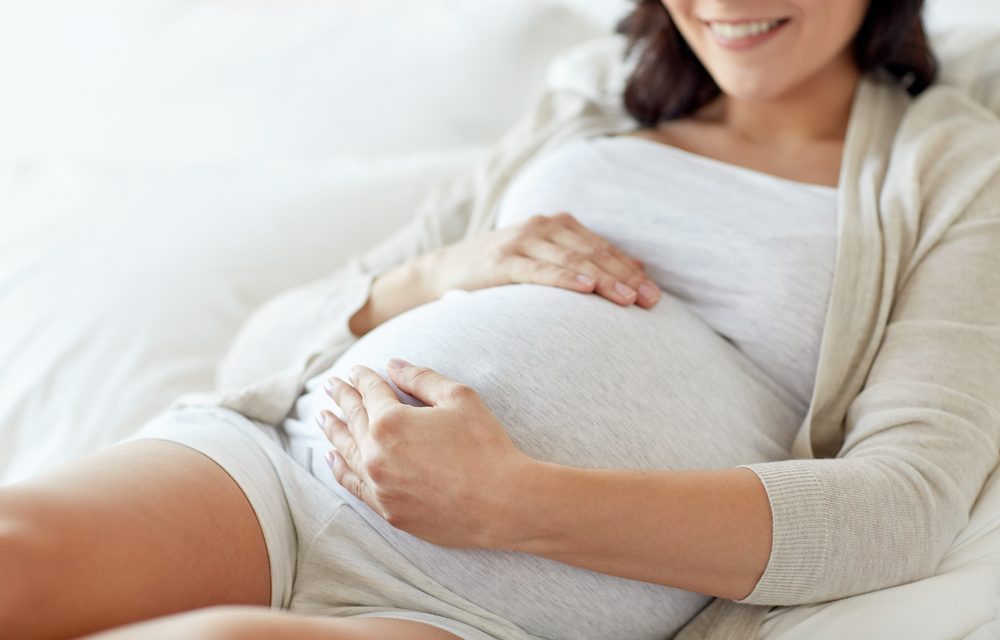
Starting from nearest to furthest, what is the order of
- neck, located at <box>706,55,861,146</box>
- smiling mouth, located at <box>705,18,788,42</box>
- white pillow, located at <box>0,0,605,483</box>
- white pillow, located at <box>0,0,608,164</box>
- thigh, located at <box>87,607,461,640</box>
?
thigh, located at <box>87,607,461,640</box> → smiling mouth, located at <box>705,18,788,42</box> → neck, located at <box>706,55,861,146</box> → white pillow, located at <box>0,0,605,483</box> → white pillow, located at <box>0,0,608,164</box>

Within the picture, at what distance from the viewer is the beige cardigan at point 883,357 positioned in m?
0.90

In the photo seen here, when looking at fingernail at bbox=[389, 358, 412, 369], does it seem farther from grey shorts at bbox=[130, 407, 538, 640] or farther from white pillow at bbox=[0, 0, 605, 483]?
white pillow at bbox=[0, 0, 605, 483]

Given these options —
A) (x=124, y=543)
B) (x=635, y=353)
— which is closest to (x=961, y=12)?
(x=635, y=353)

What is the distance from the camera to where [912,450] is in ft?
3.09

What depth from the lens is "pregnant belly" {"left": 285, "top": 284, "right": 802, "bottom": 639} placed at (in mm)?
912

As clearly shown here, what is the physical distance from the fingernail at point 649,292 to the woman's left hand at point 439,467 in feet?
0.85

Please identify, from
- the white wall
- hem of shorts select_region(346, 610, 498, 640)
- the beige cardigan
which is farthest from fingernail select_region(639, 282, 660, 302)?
the white wall

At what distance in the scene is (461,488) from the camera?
865 mm

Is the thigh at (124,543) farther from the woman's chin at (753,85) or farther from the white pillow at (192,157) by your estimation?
the woman's chin at (753,85)

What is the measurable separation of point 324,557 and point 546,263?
0.40 m

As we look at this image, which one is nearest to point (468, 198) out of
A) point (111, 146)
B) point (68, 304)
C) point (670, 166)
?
point (670, 166)

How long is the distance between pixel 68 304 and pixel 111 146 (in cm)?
57

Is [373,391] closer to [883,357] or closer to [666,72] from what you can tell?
[883,357]

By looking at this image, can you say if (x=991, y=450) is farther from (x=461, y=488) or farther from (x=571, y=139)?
(x=571, y=139)
